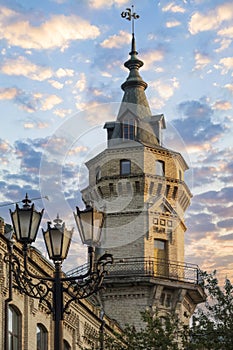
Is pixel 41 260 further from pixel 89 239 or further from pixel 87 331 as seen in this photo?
pixel 89 239

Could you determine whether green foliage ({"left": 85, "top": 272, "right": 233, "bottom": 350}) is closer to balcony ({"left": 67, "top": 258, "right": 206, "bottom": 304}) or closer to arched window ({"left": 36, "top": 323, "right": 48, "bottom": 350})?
arched window ({"left": 36, "top": 323, "right": 48, "bottom": 350})

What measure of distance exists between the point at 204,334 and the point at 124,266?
21844 mm

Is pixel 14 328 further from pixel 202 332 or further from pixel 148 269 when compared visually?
pixel 148 269

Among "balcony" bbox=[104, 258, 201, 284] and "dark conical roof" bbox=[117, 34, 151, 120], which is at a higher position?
"dark conical roof" bbox=[117, 34, 151, 120]

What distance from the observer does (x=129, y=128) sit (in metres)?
55.2

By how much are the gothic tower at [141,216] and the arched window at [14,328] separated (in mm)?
20691

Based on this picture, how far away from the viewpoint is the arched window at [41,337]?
107ft

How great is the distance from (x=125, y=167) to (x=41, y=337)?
21.5 metres

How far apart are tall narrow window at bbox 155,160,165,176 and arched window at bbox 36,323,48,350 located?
70.9 feet

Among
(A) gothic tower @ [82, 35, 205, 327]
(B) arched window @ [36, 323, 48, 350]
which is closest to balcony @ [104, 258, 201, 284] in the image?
(A) gothic tower @ [82, 35, 205, 327]

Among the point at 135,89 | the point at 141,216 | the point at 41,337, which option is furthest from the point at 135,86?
the point at 41,337

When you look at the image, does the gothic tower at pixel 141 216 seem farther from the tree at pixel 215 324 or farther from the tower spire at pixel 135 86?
the tree at pixel 215 324

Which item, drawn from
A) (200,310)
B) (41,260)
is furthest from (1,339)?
(200,310)

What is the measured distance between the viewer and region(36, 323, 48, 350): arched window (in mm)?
32688
